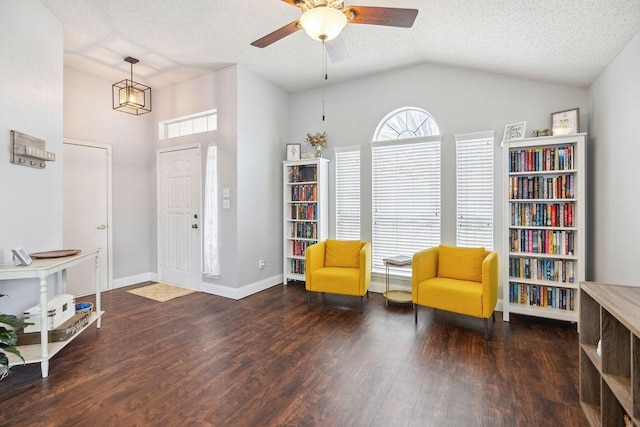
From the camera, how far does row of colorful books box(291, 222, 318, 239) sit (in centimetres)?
460

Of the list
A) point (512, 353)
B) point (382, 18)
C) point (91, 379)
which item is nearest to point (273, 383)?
point (91, 379)

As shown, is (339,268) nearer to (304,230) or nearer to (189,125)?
(304,230)

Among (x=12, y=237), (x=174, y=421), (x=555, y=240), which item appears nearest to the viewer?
(x=174, y=421)

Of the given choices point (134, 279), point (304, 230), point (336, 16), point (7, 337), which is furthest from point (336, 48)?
point (134, 279)

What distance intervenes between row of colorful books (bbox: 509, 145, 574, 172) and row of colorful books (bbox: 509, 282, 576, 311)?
1.24 metres

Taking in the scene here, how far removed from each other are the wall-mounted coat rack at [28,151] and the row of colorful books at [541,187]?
4.44 metres

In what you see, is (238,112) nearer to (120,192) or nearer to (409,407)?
(120,192)

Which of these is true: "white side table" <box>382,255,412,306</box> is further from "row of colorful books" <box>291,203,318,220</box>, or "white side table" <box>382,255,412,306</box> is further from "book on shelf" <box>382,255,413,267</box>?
"row of colorful books" <box>291,203,318,220</box>

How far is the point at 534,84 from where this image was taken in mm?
3443

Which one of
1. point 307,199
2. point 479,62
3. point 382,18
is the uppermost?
point 479,62

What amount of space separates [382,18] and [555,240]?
2778 mm

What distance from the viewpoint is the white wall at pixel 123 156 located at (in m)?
4.20

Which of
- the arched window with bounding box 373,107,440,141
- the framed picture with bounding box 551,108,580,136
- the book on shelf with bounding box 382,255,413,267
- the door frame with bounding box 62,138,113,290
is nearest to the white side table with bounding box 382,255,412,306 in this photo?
the book on shelf with bounding box 382,255,413,267

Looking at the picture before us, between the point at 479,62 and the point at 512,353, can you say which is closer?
the point at 512,353
